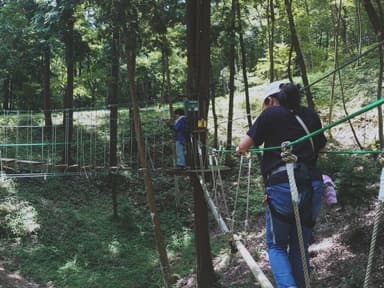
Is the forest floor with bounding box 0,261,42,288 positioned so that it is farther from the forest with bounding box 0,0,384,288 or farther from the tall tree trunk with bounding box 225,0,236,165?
the tall tree trunk with bounding box 225,0,236,165

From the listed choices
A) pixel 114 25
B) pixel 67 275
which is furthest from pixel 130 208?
pixel 114 25

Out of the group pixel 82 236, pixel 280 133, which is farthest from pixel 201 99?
pixel 82 236

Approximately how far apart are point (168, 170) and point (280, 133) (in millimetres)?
2622

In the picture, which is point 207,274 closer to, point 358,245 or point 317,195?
point 358,245

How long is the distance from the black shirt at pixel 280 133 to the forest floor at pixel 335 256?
1.58 metres

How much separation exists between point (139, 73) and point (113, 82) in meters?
4.04

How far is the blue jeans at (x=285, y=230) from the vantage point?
1.44 meters

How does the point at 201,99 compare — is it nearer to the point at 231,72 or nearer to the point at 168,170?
the point at 168,170

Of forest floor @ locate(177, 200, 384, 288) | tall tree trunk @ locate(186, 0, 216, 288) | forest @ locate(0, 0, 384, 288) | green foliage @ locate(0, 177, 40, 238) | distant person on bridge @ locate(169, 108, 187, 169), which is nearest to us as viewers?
forest floor @ locate(177, 200, 384, 288)

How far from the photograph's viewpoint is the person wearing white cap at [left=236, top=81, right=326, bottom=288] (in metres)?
1.45

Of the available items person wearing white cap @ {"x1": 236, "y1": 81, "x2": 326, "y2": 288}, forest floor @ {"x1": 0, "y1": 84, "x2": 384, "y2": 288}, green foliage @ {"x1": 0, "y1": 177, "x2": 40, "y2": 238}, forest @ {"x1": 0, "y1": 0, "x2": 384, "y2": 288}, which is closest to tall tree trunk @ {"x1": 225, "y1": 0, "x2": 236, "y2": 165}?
forest @ {"x1": 0, "y1": 0, "x2": 384, "y2": 288}

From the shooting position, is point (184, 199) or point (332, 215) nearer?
point (332, 215)

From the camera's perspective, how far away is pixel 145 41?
6.49 meters

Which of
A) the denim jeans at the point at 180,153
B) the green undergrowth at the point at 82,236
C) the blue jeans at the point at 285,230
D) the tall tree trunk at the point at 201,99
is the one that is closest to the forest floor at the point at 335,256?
the tall tree trunk at the point at 201,99
